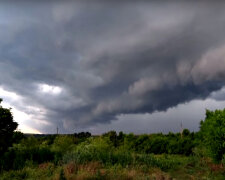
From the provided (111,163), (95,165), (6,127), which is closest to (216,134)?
(111,163)

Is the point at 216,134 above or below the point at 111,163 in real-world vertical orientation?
above

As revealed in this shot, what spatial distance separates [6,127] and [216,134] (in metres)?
15.2

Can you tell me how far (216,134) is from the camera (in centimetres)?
1873

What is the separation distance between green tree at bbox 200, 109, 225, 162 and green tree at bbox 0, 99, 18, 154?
14.4 metres

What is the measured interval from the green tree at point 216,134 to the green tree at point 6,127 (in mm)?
14402

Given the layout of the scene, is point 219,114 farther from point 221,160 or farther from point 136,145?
point 136,145

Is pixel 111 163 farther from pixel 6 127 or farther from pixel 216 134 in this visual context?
pixel 6 127

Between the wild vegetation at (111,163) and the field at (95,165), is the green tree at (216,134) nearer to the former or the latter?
the wild vegetation at (111,163)

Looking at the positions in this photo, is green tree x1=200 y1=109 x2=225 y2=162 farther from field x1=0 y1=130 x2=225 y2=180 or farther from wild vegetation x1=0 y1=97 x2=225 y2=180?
field x1=0 y1=130 x2=225 y2=180

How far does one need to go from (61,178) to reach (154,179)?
4340 millimetres

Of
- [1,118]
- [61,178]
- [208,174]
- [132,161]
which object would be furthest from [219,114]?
[1,118]

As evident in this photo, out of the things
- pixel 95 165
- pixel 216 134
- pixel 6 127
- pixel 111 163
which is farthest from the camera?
pixel 6 127

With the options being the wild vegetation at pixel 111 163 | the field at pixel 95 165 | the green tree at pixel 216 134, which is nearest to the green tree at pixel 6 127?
the wild vegetation at pixel 111 163

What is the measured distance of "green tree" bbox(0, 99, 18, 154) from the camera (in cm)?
1942
